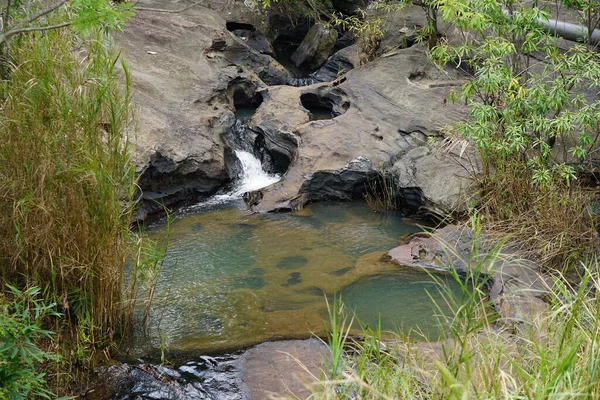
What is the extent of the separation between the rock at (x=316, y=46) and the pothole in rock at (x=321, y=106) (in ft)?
6.70

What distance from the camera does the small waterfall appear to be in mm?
8227

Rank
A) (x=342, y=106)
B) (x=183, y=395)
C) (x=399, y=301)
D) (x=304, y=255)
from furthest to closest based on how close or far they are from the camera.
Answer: (x=342, y=106) → (x=304, y=255) → (x=399, y=301) → (x=183, y=395)

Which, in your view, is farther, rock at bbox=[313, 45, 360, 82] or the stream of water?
rock at bbox=[313, 45, 360, 82]

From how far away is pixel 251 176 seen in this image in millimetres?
8570

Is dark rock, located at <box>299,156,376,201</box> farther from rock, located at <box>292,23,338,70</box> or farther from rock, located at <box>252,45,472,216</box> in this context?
rock, located at <box>292,23,338,70</box>

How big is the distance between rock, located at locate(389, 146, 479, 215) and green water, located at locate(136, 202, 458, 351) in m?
0.39

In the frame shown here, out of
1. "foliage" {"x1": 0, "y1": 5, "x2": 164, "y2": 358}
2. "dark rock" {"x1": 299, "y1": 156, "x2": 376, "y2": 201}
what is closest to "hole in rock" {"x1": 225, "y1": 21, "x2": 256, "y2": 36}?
"dark rock" {"x1": 299, "y1": 156, "x2": 376, "y2": 201}

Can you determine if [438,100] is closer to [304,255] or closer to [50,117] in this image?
[304,255]

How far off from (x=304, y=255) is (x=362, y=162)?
1981mm

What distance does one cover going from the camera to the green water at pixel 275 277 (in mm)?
4590

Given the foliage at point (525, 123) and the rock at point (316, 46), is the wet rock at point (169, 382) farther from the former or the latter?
the rock at point (316, 46)

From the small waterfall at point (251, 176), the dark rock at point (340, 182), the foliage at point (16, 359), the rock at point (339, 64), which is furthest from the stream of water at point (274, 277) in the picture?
the rock at point (339, 64)

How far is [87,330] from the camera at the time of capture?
3.92 meters

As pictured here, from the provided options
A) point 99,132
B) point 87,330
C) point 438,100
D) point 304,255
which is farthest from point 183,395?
point 438,100
